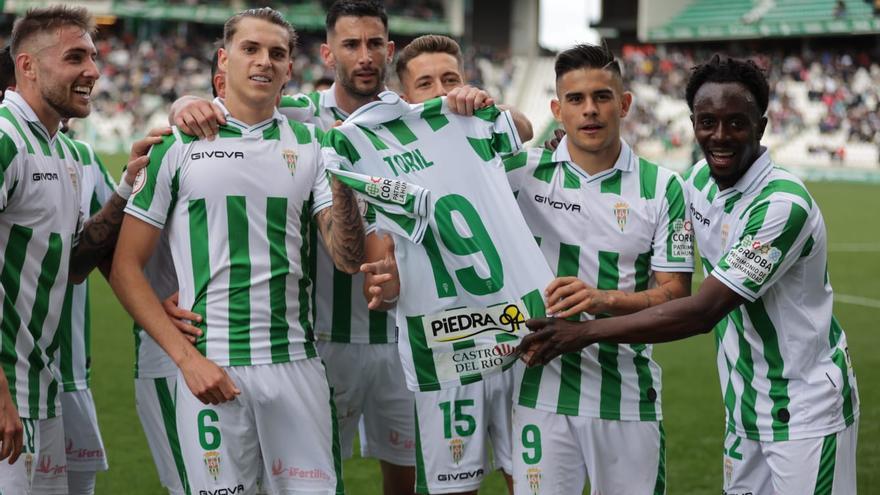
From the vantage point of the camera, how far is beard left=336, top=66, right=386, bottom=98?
493 centimetres

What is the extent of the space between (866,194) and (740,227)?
2462 cm

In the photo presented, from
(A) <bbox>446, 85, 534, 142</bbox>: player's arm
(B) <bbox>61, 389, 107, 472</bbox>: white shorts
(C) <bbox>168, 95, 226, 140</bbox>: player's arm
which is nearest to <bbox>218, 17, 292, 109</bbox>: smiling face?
(C) <bbox>168, 95, 226, 140</bbox>: player's arm

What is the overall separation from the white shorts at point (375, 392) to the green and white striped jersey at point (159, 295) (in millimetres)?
765

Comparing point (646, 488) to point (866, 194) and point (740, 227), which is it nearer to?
point (740, 227)

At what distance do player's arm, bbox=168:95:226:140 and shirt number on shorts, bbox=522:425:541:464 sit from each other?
1.67 m

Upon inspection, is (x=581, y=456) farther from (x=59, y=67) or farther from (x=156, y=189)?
(x=59, y=67)

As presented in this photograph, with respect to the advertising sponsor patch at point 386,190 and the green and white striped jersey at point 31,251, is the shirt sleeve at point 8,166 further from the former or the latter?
the advertising sponsor patch at point 386,190

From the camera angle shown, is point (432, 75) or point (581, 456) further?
point (432, 75)

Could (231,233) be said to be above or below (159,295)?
above

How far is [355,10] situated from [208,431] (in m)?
2.15

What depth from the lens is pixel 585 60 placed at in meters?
4.09

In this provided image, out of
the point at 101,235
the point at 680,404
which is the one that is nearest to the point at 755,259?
the point at 101,235

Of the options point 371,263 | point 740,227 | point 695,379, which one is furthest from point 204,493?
point 695,379

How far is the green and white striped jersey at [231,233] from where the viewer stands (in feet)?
13.1
